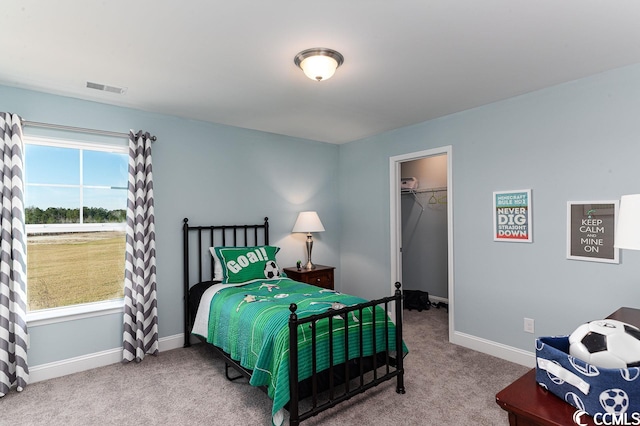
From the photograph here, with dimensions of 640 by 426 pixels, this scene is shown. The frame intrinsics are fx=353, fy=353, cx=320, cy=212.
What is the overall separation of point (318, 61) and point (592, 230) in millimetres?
2442

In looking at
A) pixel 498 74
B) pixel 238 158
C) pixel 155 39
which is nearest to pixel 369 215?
pixel 238 158

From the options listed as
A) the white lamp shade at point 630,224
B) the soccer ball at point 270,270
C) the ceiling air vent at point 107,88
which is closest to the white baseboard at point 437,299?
the soccer ball at point 270,270

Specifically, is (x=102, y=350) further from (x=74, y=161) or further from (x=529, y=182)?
(x=529, y=182)

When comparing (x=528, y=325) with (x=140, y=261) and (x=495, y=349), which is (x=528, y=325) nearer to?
(x=495, y=349)

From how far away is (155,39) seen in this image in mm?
2135

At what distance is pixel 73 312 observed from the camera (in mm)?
3104

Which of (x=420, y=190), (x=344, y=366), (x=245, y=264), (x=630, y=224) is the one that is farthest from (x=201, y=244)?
(x=630, y=224)

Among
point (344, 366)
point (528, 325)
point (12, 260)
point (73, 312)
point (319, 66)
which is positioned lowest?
point (344, 366)

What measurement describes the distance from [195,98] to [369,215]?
2.58 meters

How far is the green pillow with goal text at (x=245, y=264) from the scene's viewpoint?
354 centimetres

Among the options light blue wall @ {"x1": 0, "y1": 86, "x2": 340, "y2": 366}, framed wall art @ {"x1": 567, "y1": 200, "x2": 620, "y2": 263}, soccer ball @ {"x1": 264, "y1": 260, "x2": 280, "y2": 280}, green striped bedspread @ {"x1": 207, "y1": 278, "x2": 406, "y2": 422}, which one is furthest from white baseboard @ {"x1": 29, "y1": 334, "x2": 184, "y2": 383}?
framed wall art @ {"x1": 567, "y1": 200, "x2": 620, "y2": 263}

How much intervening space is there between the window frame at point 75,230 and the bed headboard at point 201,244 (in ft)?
1.99

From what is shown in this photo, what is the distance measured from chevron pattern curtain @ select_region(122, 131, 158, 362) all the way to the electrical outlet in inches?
Result: 135

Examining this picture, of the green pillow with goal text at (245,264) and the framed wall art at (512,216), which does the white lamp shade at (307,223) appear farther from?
the framed wall art at (512,216)
